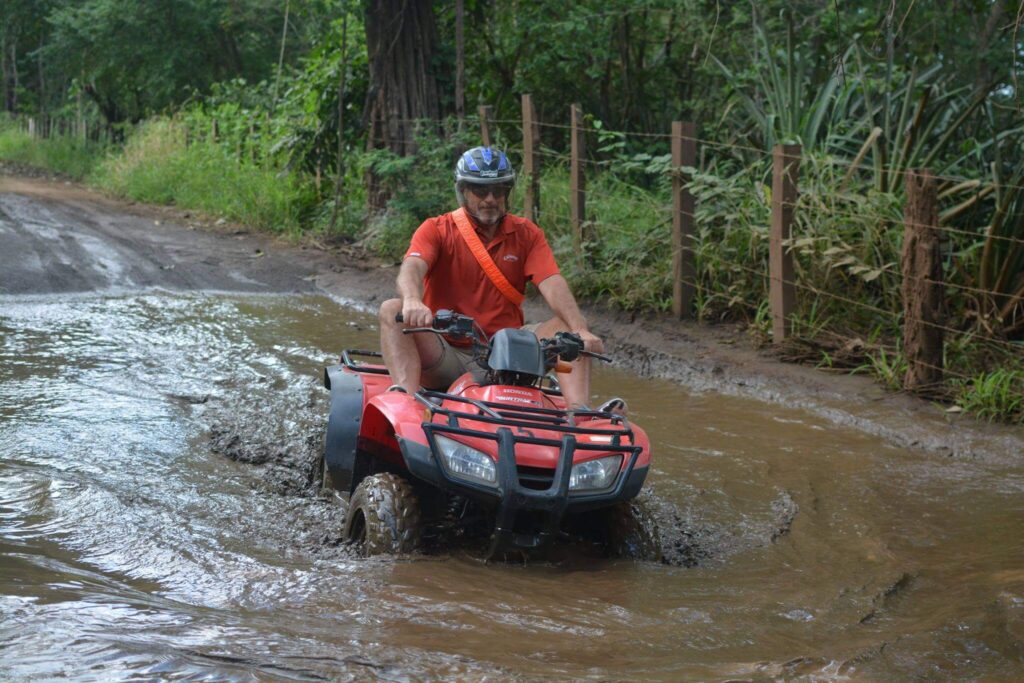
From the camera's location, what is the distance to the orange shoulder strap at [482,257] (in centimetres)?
552

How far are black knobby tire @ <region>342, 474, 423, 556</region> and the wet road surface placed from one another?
0.32 feet

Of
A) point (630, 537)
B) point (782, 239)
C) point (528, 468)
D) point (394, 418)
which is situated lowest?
point (630, 537)

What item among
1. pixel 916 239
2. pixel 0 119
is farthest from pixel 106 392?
pixel 0 119

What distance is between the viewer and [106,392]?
7668 millimetres

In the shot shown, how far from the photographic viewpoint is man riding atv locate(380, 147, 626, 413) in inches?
207

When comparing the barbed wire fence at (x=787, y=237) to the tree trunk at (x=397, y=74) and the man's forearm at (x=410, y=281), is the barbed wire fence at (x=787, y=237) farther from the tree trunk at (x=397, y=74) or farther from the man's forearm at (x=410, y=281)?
the man's forearm at (x=410, y=281)

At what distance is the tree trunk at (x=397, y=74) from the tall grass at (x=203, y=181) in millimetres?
1853

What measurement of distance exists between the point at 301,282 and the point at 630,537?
856 cm

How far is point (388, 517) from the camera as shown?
15.1 feet

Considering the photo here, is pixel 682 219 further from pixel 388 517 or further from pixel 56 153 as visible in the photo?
pixel 56 153

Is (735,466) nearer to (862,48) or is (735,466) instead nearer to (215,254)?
(862,48)

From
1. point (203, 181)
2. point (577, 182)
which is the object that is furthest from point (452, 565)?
point (203, 181)

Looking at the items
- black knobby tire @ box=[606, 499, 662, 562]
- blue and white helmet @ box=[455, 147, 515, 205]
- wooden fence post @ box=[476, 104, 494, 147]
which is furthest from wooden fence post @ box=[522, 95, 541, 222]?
black knobby tire @ box=[606, 499, 662, 562]

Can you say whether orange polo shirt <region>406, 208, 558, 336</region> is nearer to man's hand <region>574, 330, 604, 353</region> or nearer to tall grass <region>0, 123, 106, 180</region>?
man's hand <region>574, 330, 604, 353</region>
